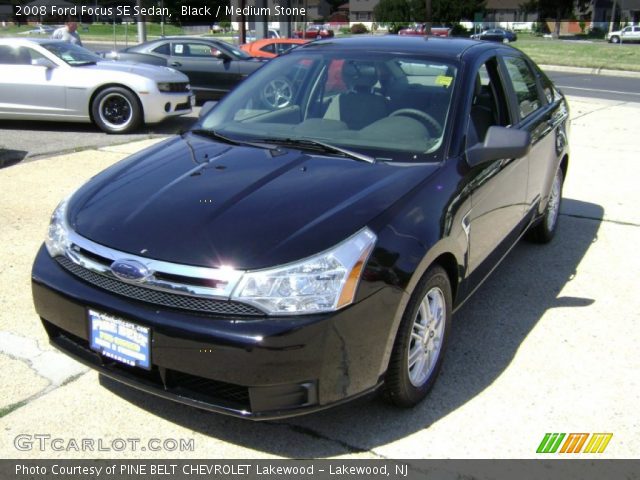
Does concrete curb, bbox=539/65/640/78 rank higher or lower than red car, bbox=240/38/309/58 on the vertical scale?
lower

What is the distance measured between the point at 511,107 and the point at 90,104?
7043 mm

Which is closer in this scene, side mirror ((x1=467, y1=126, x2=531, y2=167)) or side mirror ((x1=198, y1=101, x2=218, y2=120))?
side mirror ((x1=467, y1=126, x2=531, y2=167))

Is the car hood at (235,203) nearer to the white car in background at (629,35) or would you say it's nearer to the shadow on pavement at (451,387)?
the shadow on pavement at (451,387)

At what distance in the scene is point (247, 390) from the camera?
99.2 inches

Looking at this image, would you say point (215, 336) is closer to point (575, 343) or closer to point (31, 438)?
point (31, 438)

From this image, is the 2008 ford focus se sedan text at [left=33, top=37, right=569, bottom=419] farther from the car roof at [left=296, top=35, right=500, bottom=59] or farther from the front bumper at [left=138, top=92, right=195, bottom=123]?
the front bumper at [left=138, top=92, right=195, bottom=123]

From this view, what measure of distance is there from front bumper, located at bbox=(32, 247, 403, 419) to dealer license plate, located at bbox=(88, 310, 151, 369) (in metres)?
0.03

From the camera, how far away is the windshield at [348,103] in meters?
3.50

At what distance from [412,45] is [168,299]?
231cm

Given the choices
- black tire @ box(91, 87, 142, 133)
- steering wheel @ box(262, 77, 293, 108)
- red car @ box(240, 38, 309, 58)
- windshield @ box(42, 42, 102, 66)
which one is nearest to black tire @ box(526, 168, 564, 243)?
steering wheel @ box(262, 77, 293, 108)

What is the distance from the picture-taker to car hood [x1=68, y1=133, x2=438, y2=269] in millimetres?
2574

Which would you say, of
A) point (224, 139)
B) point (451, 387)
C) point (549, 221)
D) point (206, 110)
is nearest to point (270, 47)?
point (549, 221)

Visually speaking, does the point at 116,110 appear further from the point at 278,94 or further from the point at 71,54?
the point at 278,94

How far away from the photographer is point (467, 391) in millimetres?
3238
